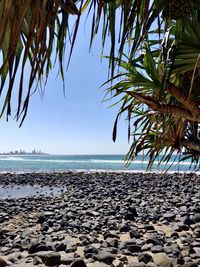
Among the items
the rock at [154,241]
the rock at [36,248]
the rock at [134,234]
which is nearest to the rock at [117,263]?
the rock at [154,241]

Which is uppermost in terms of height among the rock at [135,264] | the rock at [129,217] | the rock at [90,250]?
the rock at [135,264]

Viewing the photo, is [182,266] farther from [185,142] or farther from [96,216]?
[96,216]

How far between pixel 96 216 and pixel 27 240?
98.1 inches

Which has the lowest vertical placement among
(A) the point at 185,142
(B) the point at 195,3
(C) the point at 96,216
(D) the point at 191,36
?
(C) the point at 96,216

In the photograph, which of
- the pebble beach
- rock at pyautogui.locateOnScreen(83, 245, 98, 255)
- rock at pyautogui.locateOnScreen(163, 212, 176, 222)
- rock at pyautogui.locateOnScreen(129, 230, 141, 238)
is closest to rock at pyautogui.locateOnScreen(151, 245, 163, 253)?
the pebble beach

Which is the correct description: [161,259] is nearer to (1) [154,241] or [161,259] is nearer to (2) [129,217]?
(1) [154,241]

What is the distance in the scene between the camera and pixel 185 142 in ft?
9.96

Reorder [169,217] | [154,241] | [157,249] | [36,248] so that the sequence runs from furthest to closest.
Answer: [169,217] → [154,241] → [36,248] → [157,249]

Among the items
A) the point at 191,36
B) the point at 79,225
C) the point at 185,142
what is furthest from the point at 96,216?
the point at 191,36

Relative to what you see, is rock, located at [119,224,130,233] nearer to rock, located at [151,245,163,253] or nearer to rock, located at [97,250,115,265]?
rock, located at [151,245,163,253]

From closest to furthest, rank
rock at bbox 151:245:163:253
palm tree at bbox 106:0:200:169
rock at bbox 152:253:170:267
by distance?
palm tree at bbox 106:0:200:169 < rock at bbox 152:253:170:267 < rock at bbox 151:245:163:253

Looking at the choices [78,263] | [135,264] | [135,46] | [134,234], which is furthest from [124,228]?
[135,46]

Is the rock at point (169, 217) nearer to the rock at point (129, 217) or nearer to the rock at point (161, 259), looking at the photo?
the rock at point (129, 217)

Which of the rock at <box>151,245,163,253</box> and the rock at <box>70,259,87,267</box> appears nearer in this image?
the rock at <box>70,259,87,267</box>
